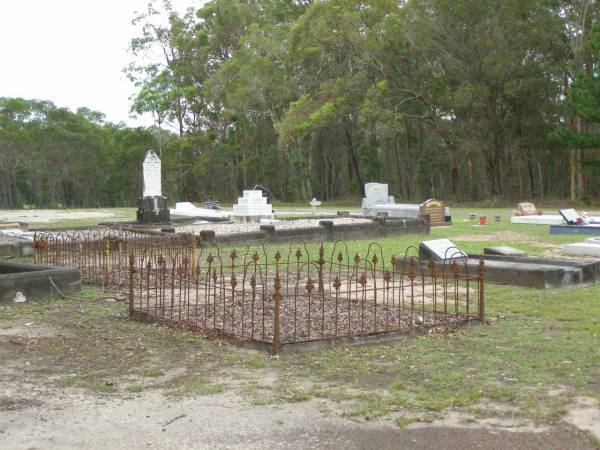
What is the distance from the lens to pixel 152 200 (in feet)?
86.4

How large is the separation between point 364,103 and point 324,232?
25.2 m

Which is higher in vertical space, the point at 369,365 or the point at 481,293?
the point at 481,293

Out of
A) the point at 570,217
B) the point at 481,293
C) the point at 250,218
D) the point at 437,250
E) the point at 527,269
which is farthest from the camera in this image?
the point at 250,218

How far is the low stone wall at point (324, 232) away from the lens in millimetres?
19486

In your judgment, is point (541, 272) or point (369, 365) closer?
point (369, 365)

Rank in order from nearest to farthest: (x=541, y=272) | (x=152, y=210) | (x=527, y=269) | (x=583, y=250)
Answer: (x=541, y=272), (x=527, y=269), (x=583, y=250), (x=152, y=210)

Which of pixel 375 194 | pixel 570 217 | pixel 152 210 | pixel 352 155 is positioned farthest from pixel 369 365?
pixel 352 155

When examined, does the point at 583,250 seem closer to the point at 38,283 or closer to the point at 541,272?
the point at 541,272

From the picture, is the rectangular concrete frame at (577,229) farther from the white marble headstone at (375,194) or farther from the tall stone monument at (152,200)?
the tall stone monument at (152,200)

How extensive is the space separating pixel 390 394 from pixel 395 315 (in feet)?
10.5

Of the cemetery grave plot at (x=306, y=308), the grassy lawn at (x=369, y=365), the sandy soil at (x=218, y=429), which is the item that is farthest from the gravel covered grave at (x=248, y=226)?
the sandy soil at (x=218, y=429)

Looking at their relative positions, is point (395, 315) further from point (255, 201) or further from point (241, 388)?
point (255, 201)

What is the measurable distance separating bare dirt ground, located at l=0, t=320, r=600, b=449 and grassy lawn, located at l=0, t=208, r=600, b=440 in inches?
5.8

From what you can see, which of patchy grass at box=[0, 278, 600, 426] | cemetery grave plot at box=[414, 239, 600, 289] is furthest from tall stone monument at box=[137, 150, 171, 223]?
patchy grass at box=[0, 278, 600, 426]
